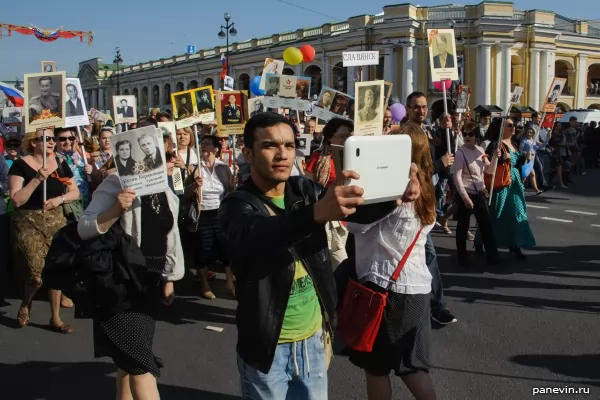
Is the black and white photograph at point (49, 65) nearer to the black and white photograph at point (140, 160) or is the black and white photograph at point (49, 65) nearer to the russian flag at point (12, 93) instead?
the black and white photograph at point (140, 160)

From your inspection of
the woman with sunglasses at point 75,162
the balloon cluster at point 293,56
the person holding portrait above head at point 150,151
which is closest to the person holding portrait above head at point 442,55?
the woman with sunglasses at point 75,162

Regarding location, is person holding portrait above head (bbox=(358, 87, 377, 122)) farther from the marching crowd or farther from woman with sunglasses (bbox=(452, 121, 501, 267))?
woman with sunglasses (bbox=(452, 121, 501, 267))

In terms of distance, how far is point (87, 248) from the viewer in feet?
9.85

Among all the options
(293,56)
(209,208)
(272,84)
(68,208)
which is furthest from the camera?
(293,56)

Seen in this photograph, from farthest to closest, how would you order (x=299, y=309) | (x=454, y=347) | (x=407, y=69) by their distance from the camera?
(x=407, y=69), (x=454, y=347), (x=299, y=309)

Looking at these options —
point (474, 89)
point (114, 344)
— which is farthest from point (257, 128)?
point (474, 89)

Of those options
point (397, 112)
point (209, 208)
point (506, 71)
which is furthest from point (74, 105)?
point (506, 71)

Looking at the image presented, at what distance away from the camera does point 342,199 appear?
1.65 meters

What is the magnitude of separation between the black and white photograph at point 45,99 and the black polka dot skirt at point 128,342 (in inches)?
100

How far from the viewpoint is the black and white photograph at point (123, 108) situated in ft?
28.0

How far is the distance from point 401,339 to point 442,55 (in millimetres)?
4252

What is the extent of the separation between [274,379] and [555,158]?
14.9m

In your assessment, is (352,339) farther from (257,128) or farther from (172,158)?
(172,158)

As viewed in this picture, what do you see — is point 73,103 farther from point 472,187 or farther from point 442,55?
point 472,187
